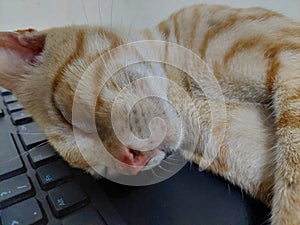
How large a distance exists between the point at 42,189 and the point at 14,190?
0.05 m

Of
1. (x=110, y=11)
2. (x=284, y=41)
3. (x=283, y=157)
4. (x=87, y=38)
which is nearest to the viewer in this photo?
(x=283, y=157)

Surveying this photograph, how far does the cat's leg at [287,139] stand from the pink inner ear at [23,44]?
49cm

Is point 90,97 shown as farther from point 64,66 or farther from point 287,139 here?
point 287,139

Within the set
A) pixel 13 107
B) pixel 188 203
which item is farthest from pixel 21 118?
pixel 188 203

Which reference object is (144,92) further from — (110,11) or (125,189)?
(110,11)

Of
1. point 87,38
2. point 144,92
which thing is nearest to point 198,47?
point 144,92

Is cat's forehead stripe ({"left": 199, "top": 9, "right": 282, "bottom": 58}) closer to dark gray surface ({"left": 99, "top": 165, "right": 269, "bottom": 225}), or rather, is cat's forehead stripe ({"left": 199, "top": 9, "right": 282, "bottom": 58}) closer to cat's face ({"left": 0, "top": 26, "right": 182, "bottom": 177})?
cat's face ({"left": 0, "top": 26, "right": 182, "bottom": 177})

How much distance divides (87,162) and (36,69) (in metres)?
0.24

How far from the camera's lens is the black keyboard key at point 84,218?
52 centimetres

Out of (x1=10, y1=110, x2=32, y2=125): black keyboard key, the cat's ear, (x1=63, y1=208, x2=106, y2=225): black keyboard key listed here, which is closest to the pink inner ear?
the cat's ear

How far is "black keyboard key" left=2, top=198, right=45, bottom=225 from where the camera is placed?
1.70 feet

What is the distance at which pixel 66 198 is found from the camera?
1.84 ft

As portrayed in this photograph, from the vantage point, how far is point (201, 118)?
0.67 meters

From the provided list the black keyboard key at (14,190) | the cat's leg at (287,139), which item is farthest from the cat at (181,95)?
the black keyboard key at (14,190)
